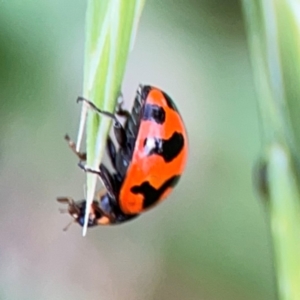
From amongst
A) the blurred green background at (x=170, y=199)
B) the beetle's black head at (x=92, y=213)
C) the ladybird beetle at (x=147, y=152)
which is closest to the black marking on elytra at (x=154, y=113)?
the ladybird beetle at (x=147, y=152)

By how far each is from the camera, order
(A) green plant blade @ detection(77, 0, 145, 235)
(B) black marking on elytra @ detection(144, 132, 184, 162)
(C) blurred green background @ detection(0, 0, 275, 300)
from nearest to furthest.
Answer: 1. (A) green plant blade @ detection(77, 0, 145, 235)
2. (B) black marking on elytra @ detection(144, 132, 184, 162)
3. (C) blurred green background @ detection(0, 0, 275, 300)

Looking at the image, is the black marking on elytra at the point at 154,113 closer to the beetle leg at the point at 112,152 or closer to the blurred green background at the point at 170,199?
the beetle leg at the point at 112,152

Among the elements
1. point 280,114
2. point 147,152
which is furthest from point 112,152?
point 280,114

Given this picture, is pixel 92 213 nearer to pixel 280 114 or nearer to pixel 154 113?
pixel 154 113

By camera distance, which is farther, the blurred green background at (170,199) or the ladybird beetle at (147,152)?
the blurred green background at (170,199)

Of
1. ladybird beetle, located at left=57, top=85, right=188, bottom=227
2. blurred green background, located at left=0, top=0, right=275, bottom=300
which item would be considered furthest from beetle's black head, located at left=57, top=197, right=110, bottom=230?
blurred green background, located at left=0, top=0, right=275, bottom=300

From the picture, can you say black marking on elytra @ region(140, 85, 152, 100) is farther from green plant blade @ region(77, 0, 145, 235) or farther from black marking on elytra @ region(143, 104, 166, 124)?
green plant blade @ region(77, 0, 145, 235)
